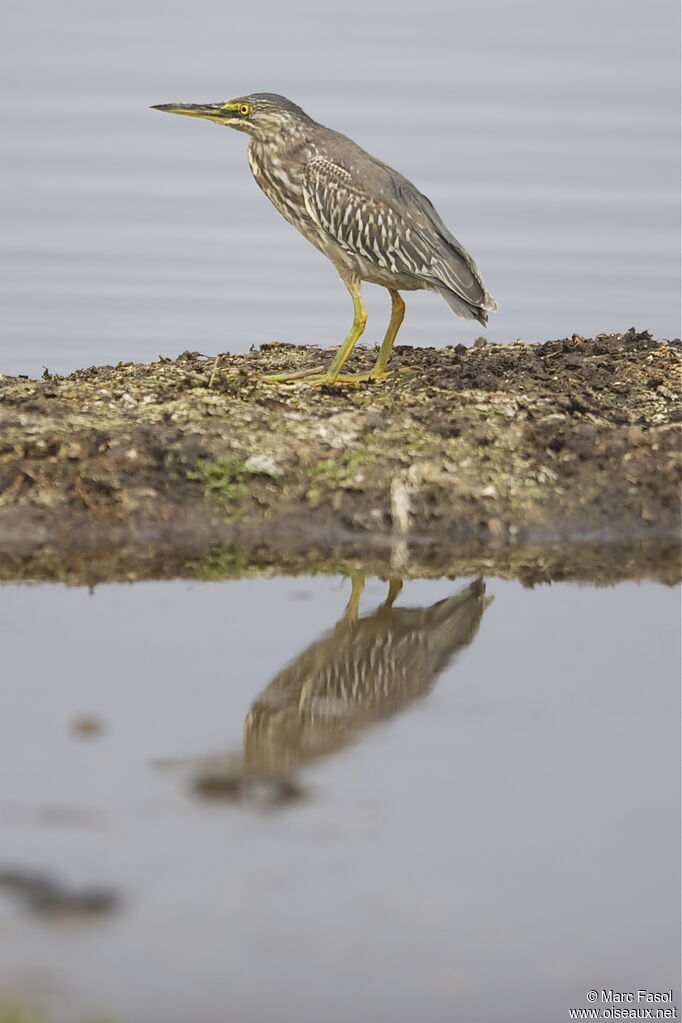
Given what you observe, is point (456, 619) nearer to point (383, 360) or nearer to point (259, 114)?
point (383, 360)

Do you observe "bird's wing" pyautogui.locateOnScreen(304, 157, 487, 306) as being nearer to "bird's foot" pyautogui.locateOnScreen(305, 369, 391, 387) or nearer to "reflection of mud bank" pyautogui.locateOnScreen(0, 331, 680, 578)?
"bird's foot" pyautogui.locateOnScreen(305, 369, 391, 387)

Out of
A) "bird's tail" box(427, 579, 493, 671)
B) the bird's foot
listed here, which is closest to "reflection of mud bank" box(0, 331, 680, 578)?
the bird's foot

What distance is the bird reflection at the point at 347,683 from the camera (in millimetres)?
4859

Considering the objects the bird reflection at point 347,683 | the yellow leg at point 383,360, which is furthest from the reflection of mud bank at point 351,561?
the yellow leg at point 383,360

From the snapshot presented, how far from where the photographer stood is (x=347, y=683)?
5629 mm

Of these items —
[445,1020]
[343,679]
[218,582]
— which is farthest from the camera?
[218,582]

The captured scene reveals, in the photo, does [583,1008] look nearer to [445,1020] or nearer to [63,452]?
[445,1020]

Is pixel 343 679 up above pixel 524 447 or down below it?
below

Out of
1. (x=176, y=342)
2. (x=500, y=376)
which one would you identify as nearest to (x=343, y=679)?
(x=500, y=376)

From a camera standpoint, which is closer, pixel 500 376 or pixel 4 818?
pixel 4 818

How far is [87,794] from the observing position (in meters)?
4.53

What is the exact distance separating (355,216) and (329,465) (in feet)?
6.88

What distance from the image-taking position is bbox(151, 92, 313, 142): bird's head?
9242 mm

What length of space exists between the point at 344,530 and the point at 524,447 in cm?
112
